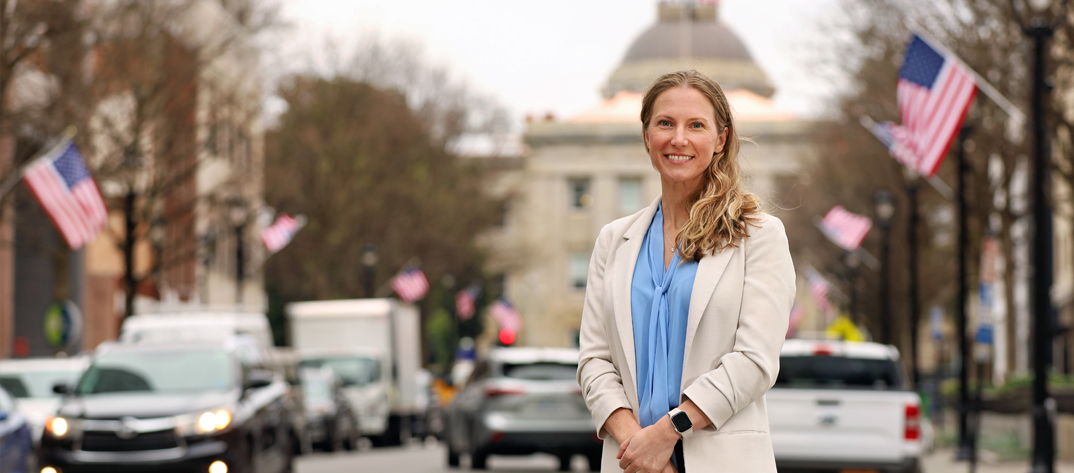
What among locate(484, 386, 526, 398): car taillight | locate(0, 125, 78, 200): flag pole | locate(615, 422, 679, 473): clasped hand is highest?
locate(0, 125, 78, 200): flag pole

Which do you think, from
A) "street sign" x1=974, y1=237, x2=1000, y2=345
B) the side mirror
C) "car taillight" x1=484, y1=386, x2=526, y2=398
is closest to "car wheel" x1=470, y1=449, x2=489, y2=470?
"car taillight" x1=484, y1=386, x2=526, y2=398

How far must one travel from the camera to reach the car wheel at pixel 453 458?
20666 millimetres

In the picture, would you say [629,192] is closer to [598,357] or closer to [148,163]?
[148,163]

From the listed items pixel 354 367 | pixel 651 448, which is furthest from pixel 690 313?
pixel 354 367

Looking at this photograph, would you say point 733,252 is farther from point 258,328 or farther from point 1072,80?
point 1072,80

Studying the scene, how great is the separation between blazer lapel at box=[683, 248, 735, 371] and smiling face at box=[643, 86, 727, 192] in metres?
0.26

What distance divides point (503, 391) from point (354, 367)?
51.9 ft

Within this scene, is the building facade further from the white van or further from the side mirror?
the side mirror

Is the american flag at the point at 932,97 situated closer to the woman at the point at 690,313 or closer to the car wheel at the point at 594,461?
the car wheel at the point at 594,461

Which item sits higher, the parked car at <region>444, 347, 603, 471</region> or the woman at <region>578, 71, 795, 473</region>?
the woman at <region>578, 71, 795, 473</region>

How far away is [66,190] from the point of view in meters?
23.3

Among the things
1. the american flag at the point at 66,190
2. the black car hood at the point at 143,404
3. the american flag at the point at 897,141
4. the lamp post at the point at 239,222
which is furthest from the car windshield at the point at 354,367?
the black car hood at the point at 143,404

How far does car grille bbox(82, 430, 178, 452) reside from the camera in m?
13.9

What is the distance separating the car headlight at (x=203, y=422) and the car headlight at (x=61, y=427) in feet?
2.89
